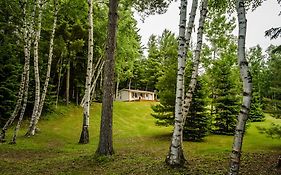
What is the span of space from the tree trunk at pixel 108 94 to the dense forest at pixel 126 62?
0.04 metres

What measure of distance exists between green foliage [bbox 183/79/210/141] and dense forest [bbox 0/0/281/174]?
0.07m

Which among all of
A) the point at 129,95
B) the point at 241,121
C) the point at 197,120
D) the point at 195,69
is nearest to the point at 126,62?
the point at 197,120

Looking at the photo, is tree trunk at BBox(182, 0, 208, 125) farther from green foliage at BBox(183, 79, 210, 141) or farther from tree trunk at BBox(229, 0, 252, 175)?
green foliage at BBox(183, 79, 210, 141)

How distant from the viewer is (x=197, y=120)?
800 inches

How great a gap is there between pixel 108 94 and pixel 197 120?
403 inches

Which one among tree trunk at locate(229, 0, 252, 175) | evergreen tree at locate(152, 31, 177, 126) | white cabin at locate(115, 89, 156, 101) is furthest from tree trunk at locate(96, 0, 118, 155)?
white cabin at locate(115, 89, 156, 101)

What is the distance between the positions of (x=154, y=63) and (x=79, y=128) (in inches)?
1249

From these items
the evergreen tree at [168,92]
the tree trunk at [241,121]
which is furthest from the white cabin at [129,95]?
the tree trunk at [241,121]

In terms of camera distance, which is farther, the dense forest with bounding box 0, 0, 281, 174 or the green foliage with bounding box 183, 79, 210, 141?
the green foliage with bounding box 183, 79, 210, 141

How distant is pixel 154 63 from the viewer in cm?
5528

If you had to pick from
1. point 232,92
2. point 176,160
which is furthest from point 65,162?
point 232,92

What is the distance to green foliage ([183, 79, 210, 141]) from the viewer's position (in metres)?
20.1

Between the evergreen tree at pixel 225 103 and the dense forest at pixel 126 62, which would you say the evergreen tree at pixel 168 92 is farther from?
the evergreen tree at pixel 225 103

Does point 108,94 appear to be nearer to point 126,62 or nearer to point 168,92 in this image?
point 168,92
